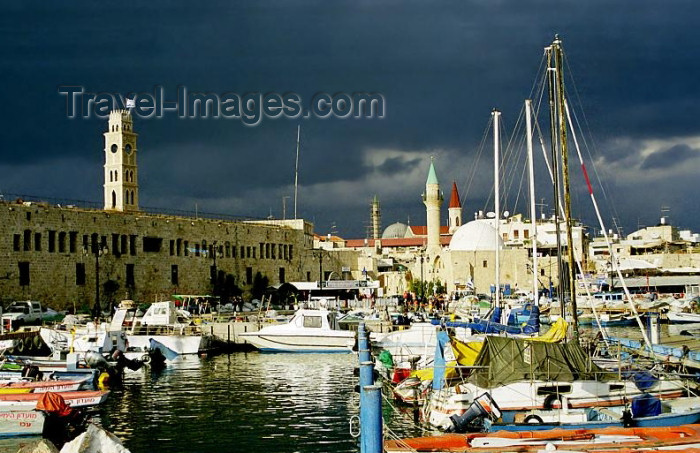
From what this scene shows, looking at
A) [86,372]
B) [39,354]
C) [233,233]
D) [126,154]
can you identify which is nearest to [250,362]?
[39,354]

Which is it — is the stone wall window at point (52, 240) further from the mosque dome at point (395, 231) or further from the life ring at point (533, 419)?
the mosque dome at point (395, 231)

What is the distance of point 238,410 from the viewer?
21016 mm

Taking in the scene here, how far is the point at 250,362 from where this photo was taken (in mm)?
32406

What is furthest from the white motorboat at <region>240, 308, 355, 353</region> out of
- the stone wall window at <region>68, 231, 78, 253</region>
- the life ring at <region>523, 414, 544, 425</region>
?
the life ring at <region>523, 414, 544, 425</region>

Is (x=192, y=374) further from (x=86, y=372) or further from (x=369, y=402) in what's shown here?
(x=369, y=402)

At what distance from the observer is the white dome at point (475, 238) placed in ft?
280

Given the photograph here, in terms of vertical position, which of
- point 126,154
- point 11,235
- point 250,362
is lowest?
point 250,362

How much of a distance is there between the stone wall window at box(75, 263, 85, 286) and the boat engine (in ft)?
116

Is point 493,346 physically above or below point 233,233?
below

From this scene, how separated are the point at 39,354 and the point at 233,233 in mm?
29132

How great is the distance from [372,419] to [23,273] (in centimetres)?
3800

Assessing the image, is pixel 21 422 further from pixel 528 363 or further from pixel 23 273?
pixel 23 273

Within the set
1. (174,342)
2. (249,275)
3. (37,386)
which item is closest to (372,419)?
(37,386)

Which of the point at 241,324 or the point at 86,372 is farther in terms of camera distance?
the point at 241,324
